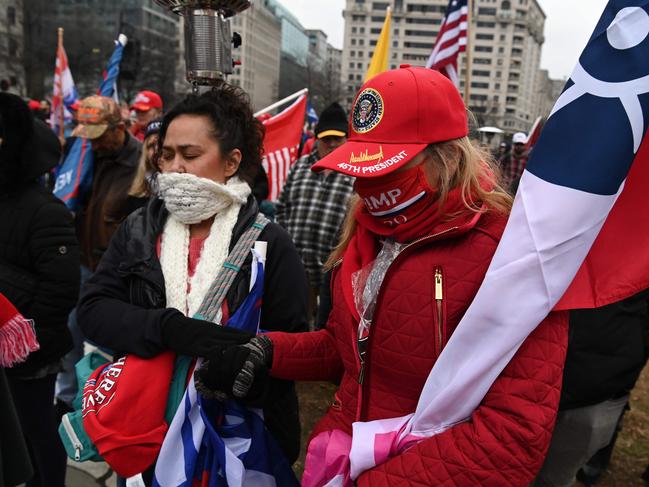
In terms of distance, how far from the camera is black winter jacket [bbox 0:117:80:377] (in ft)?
7.92

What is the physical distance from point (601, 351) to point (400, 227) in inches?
53.4

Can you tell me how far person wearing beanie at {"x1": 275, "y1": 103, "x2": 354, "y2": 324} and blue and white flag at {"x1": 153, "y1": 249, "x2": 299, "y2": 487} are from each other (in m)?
2.51

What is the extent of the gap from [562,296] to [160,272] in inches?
50.7

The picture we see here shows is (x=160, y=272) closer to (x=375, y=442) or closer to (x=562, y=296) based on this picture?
(x=375, y=442)

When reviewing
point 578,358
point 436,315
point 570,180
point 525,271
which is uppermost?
point 570,180

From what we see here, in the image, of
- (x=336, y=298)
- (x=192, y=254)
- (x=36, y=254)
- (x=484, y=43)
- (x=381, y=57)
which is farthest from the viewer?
(x=484, y=43)

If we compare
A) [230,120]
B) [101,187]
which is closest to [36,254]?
[230,120]

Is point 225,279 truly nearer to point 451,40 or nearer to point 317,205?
point 317,205

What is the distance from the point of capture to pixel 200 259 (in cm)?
187

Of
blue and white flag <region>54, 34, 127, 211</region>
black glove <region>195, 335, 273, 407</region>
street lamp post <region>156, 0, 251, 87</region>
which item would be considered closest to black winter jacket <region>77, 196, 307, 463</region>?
black glove <region>195, 335, 273, 407</region>

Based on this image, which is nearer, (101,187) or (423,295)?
(423,295)

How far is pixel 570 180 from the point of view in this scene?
1137mm

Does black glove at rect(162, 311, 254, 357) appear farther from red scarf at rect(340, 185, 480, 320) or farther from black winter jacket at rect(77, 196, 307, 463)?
red scarf at rect(340, 185, 480, 320)

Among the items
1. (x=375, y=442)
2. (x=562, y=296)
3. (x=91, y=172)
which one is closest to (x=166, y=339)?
(x=375, y=442)
